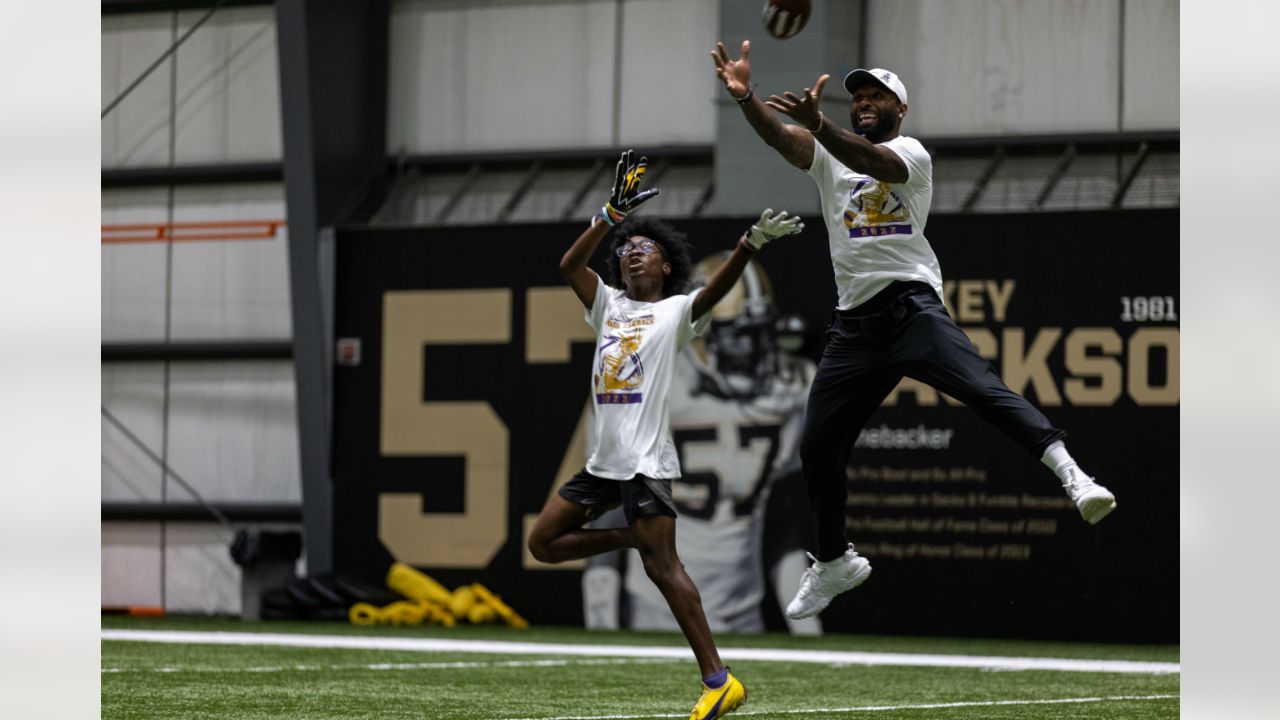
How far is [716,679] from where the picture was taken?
21.8 feet

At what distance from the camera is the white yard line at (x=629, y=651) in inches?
461

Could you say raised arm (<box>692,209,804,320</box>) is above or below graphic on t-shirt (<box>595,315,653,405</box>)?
above

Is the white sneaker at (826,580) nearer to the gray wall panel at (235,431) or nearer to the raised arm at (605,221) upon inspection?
the raised arm at (605,221)

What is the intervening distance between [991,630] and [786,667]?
4166 millimetres

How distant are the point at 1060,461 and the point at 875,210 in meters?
1.14

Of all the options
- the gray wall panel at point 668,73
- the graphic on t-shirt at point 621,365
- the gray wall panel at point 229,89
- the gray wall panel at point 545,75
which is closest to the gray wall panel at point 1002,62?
the gray wall panel at point 668,73

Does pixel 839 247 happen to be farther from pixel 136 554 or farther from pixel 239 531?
pixel 136 554

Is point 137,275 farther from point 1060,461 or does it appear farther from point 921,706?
point 1060,461

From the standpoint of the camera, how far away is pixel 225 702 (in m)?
8.06

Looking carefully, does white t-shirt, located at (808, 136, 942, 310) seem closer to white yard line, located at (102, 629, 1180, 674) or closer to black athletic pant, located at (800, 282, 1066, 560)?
black athletic pant, located at (800, 282, 1066, 560)

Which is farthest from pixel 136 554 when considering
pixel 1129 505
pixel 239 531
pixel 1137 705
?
pixel 1137 705

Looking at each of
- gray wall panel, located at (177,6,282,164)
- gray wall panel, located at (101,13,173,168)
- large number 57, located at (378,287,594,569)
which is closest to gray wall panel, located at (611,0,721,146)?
large number 57, located at (378,287,594,569)

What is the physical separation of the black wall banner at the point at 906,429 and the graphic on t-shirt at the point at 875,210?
8373mm

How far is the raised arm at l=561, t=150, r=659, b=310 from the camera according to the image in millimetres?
7352
